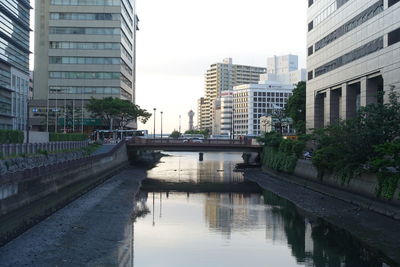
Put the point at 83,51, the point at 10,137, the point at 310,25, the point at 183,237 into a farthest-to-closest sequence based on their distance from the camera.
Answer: the point at 83,51
the point at 310,25
the point at 10,137
the point at 183,237

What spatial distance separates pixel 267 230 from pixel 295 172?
108ft

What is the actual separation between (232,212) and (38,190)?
54.1 ft

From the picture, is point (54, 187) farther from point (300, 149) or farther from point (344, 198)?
point (300, 149)

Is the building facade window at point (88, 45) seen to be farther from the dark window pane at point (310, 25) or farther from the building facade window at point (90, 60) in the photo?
the dark window pane at point (310, 25)

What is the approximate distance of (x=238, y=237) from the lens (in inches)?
1270

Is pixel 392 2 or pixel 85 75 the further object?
pixel 85 75

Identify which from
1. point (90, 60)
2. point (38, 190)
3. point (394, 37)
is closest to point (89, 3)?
point (90, 60)

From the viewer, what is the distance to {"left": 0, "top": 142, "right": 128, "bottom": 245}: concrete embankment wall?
1266 inches

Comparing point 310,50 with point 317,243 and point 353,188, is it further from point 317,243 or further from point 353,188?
point 317,243

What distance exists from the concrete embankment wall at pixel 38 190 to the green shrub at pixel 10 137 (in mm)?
7866

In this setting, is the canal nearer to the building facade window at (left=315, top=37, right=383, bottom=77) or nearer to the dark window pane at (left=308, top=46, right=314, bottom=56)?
the building facade window at (left=315, top=37, right=383, bottom=77)

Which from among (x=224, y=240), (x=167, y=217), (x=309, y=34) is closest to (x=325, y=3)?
(x=309, y=34)

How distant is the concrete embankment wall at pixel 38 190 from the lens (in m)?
32.2

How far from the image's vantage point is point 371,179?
40.3 meters
